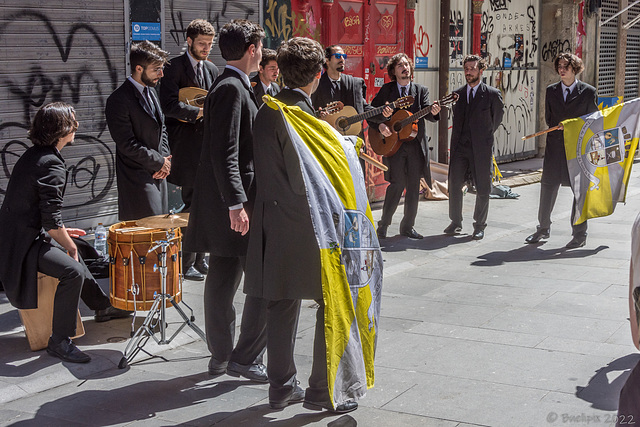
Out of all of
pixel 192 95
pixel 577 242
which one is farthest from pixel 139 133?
pixel 577 242

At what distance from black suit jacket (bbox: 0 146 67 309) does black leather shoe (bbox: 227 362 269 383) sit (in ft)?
4.57

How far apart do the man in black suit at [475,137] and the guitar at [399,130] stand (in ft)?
0.74

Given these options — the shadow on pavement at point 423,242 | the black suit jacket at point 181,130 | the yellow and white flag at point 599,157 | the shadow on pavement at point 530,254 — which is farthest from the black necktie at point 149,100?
the yellow and white flag at point 599,157

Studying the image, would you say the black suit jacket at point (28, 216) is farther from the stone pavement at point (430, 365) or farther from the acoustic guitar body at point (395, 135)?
the acoustic guitar body at point (395, 135)

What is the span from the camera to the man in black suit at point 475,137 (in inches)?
375

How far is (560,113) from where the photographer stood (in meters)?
9.38

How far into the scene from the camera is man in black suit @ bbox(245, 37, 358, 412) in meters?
4.41

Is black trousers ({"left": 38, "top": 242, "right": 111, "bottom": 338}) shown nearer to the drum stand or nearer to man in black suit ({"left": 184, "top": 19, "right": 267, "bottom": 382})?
the drum stand

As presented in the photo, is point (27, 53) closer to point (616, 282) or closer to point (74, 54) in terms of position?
point (74, 54)

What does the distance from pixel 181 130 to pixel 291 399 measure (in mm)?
3322

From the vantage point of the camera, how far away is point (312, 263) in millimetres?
4418

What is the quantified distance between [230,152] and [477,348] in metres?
2.18

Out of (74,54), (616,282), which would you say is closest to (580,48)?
(616,282)

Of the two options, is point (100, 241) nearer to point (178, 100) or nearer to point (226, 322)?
point (178, 100)
